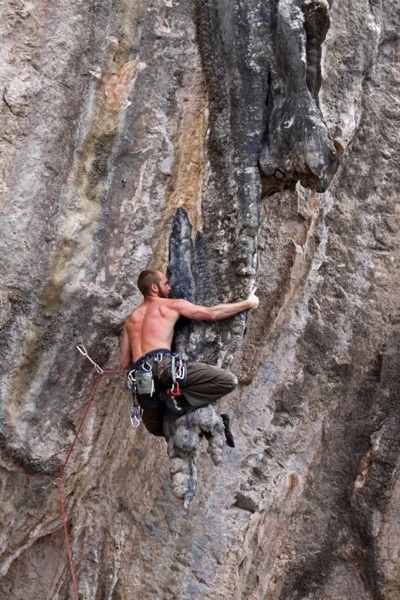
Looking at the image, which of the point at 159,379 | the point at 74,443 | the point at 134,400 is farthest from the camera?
the point at 74,443

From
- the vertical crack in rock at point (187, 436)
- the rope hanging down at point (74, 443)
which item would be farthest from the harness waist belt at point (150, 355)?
the rope hanging down at point (74, 443)

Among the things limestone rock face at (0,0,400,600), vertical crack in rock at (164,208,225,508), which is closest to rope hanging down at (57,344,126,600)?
limestone rock face at (0,0,400,600)

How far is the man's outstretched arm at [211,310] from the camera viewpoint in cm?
479

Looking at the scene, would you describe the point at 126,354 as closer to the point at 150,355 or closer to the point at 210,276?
the point at 150,355

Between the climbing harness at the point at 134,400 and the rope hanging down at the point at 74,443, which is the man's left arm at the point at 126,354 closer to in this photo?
the climbing harness at the point at 134,400

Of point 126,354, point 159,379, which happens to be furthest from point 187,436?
point 126,354

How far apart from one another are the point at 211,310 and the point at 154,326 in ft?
0.96

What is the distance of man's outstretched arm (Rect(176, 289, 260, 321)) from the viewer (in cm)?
479

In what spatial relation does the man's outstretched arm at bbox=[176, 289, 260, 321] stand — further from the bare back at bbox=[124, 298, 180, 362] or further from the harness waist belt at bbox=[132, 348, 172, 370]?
the harness waist belt at bbox=[132, 348, 172, 370]

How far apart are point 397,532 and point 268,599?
945 millimetres

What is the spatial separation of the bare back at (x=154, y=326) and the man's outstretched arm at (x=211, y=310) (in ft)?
0.15

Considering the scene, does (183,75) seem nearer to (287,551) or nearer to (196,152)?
(196,152)

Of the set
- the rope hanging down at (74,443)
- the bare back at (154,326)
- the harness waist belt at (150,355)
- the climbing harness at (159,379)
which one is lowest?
the rope hanging down at (74,443)

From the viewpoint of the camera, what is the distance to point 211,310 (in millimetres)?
4793
